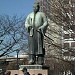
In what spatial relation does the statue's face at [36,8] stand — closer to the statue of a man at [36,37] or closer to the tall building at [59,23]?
the statue of a man at [36,37]

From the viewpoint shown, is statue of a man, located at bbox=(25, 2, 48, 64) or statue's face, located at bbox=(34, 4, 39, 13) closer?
statue of a man, located at bbox=(25, 2, 48, 64)

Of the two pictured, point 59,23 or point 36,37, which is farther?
point 59,23

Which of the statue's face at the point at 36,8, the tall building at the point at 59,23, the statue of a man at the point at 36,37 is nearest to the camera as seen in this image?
the statue of a man at the point at 36,37

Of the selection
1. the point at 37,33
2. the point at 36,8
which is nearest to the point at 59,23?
the point at 36,8

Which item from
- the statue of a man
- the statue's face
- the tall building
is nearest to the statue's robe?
the statue of a man

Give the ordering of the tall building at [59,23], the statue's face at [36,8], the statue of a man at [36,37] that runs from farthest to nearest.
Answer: the tall building at [59,23], the statue's face at [36,8], the statue of a man at [36,37]

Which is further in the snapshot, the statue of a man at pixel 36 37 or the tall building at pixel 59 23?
the tall building at pixel 59 23

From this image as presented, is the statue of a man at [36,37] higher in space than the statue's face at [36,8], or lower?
lower

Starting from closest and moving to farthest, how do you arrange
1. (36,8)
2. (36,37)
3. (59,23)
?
(36,37), (36,8), (59,23)

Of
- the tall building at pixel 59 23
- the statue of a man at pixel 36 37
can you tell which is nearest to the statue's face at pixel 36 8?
the statue of a man at pixel 36 37

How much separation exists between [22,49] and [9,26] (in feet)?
13.3

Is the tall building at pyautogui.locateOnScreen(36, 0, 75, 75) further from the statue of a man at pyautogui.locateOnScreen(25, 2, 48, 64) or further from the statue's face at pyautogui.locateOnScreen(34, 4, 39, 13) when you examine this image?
the statue of a man at pyautogui.locateOnScreen(25, 2, 48, 64)

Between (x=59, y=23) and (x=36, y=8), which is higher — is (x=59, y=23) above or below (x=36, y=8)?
above

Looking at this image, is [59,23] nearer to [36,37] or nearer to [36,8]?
[36,8]
